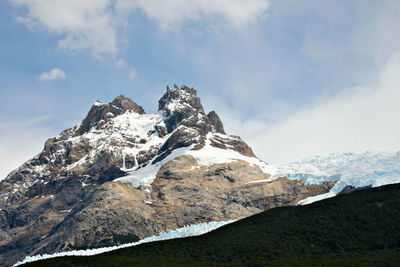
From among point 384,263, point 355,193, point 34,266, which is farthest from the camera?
point 355,193

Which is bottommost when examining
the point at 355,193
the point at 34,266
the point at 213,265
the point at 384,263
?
the point at 384,263

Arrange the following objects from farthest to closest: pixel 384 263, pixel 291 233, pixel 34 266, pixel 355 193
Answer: pixel 355 193
pixel 291 233
pixel 34 266
pixel 384 263

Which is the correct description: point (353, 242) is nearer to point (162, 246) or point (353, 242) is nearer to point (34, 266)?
point (162, 246)

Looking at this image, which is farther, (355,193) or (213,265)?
(355,193)

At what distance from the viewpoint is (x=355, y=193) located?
160875mm

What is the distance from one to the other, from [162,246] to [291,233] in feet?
129

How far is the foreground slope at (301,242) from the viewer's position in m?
121

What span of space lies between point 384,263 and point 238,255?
129 ft

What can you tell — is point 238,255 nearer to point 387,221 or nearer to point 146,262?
point 146,262

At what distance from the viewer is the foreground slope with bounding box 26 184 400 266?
4751 inches

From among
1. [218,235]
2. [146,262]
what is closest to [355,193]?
[218,235]

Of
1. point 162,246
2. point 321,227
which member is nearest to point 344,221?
point 321,227

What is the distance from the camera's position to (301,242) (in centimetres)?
13175

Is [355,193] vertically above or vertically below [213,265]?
above
